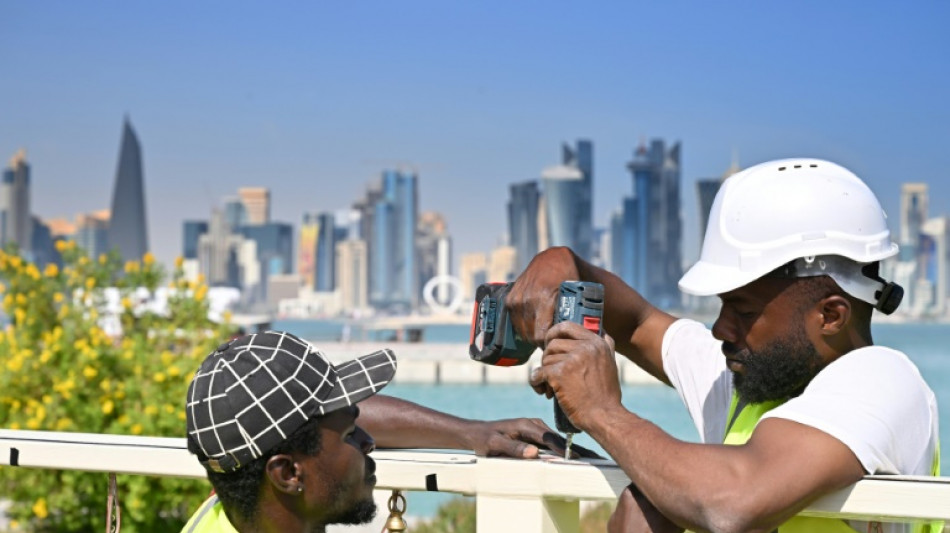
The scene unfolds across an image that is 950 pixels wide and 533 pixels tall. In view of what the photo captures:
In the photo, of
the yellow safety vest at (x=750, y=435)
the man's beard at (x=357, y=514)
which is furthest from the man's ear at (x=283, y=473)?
the yellow safety vest at (x=750, y=435)

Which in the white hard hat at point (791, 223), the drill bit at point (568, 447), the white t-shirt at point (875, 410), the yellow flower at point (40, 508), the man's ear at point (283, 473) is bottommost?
the yellow flower at point (40, 508)

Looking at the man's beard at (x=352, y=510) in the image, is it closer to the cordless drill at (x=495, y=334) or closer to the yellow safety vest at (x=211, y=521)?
the yellow safety vest at (x=211, y=521)

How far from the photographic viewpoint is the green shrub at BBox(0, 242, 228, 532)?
29.2 feet

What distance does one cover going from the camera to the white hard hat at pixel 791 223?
2.48 metres

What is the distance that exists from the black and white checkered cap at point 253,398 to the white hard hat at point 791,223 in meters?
0.86

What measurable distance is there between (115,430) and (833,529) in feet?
24.8

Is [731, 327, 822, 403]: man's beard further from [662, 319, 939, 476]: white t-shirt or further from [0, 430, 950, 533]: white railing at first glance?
[0, 430, 950, 533]: white railing

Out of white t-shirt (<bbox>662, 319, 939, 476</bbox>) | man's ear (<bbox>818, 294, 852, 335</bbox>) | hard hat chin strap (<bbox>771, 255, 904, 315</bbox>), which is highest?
hard hat chin strap (<bbox>771, 255, 904, 315</bbox>)

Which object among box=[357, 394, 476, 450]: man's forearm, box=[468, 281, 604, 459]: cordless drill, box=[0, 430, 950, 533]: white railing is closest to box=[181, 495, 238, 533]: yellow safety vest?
box=[0, 430, 950, 533]: white railing

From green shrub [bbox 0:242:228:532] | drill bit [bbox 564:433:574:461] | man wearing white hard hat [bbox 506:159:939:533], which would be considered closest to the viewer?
man wearing white hard hat [bbox 506:159:939:533]

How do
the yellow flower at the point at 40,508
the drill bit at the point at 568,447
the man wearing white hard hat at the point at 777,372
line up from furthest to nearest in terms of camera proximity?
the yellow flower at the point at 40,508 → the drill bit at the point at 568,447 → the man wearing white hard hat at the point at 777,372

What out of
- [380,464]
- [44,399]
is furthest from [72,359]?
[380,464]

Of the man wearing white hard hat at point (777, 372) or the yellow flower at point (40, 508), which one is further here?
the yellow flower at point (40, 508)

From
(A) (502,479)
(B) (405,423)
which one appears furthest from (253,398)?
(B) (405,423)
